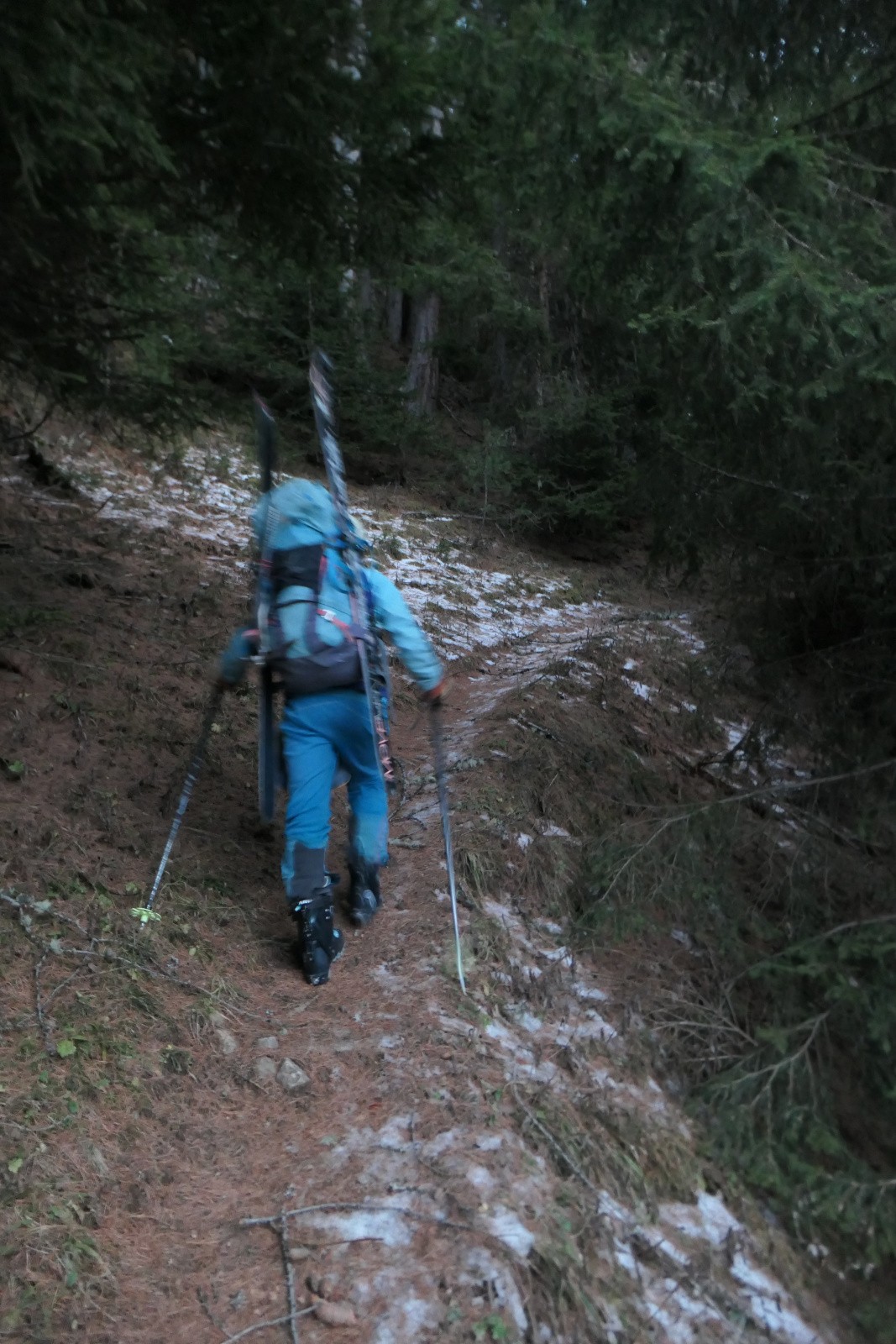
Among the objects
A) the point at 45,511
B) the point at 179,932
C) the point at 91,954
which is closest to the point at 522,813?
the point at 179,932

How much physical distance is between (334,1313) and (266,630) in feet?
8.77

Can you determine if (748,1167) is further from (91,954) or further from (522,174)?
(522,174)

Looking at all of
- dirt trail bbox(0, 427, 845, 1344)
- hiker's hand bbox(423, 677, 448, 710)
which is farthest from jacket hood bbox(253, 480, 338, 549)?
dirt trail bbox(0, 427, 845, 1344)

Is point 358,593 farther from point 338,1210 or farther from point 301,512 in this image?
point 338,1210

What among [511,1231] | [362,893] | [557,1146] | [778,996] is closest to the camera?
[511,1231]

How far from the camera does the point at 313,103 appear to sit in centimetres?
516

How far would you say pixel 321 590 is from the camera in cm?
442

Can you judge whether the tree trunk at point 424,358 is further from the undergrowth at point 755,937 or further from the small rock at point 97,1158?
the small rock at point 97,1158

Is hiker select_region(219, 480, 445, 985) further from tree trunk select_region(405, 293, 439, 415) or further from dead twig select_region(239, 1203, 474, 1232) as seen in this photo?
tree trunk select_region(405, 293, 439, 415)

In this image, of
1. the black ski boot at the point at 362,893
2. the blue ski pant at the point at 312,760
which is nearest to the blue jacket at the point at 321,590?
the blue ski pant at the point at 312,760

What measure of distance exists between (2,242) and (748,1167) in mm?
5645

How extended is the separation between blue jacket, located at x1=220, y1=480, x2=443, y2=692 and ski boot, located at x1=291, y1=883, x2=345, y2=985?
112 cm

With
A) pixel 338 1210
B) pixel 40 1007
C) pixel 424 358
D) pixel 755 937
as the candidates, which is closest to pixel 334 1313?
pixel 338 1210

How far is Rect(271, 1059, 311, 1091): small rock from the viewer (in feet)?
12.5
